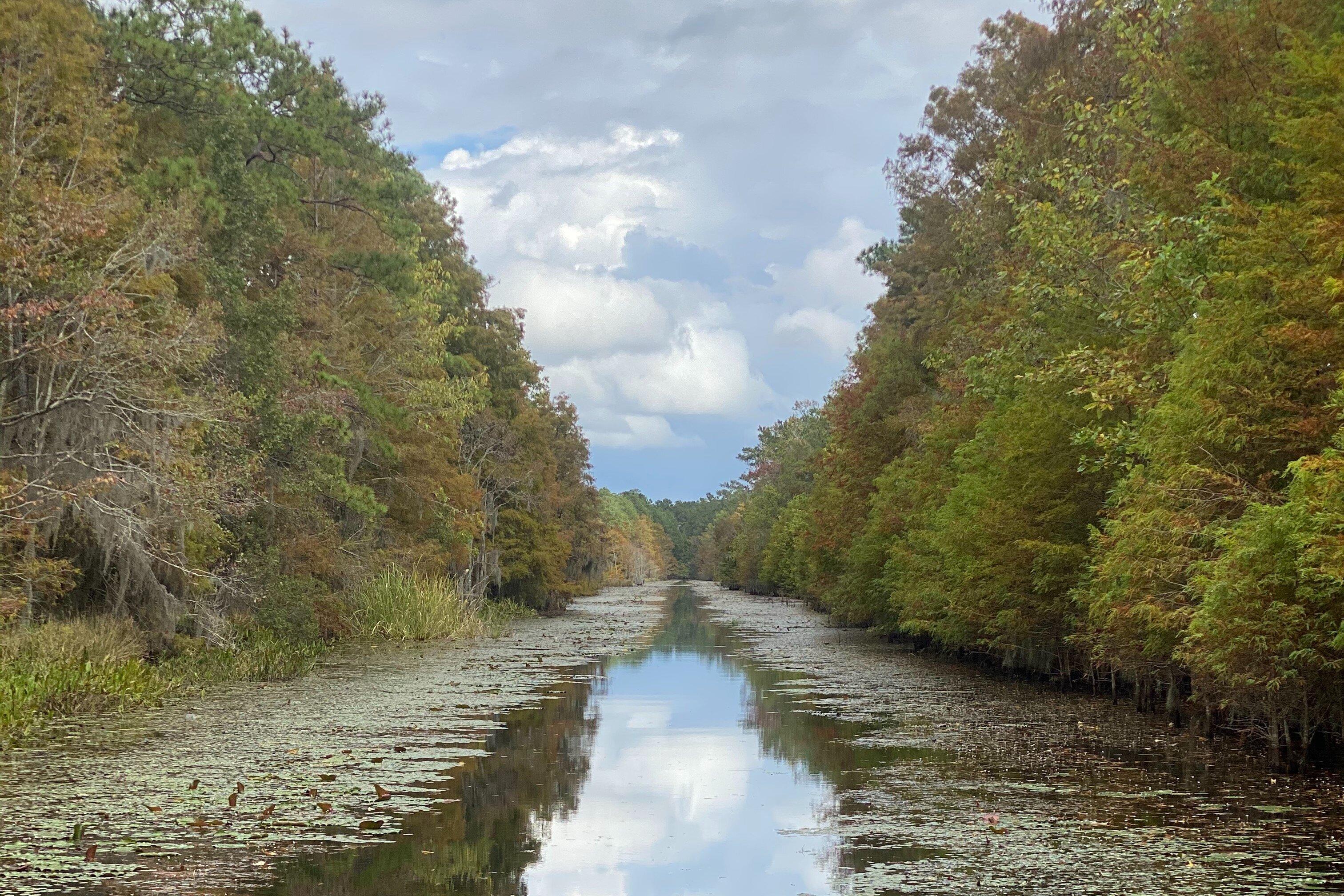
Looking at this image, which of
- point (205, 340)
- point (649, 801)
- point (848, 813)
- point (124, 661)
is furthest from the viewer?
point (205, 340)

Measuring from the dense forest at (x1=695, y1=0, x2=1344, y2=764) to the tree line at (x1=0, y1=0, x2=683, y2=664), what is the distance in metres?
13.7

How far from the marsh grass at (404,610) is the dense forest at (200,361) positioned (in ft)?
0.36

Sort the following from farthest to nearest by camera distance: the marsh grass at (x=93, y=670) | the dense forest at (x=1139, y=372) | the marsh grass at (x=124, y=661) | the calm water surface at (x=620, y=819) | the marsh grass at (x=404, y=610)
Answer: the marsh grass at (x=404, y=610)
the marsh grass at (x=124, y=661)
the marsh grass at (x=93, y=670)
the dense forest at (x=1139, y=372)
the calm water surface at (x=620, y=819)

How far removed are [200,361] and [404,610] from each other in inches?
617

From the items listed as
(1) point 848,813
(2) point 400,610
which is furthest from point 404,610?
(1) point 848,813

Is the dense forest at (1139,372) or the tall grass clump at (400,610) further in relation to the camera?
the tall grass clump at (400,610)

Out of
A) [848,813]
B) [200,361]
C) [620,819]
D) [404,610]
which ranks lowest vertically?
[620,819]

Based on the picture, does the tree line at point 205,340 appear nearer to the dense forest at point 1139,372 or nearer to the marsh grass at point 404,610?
the marsh grass at point 404,610

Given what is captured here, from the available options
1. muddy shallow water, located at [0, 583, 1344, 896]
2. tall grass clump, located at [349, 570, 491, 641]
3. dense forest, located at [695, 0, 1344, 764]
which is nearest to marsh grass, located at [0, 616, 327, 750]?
muddy shallow water, located at [0, 583, 1344, 896]

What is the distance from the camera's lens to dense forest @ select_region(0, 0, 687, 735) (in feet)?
62.4

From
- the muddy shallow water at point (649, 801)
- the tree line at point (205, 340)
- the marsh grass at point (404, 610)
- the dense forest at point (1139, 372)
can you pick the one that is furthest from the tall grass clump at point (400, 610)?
the muddy shallow water at point (649, 801)

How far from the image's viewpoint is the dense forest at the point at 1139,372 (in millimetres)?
12453

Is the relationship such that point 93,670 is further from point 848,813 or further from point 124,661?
point 848,813

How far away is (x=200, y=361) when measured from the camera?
71.1 ft
